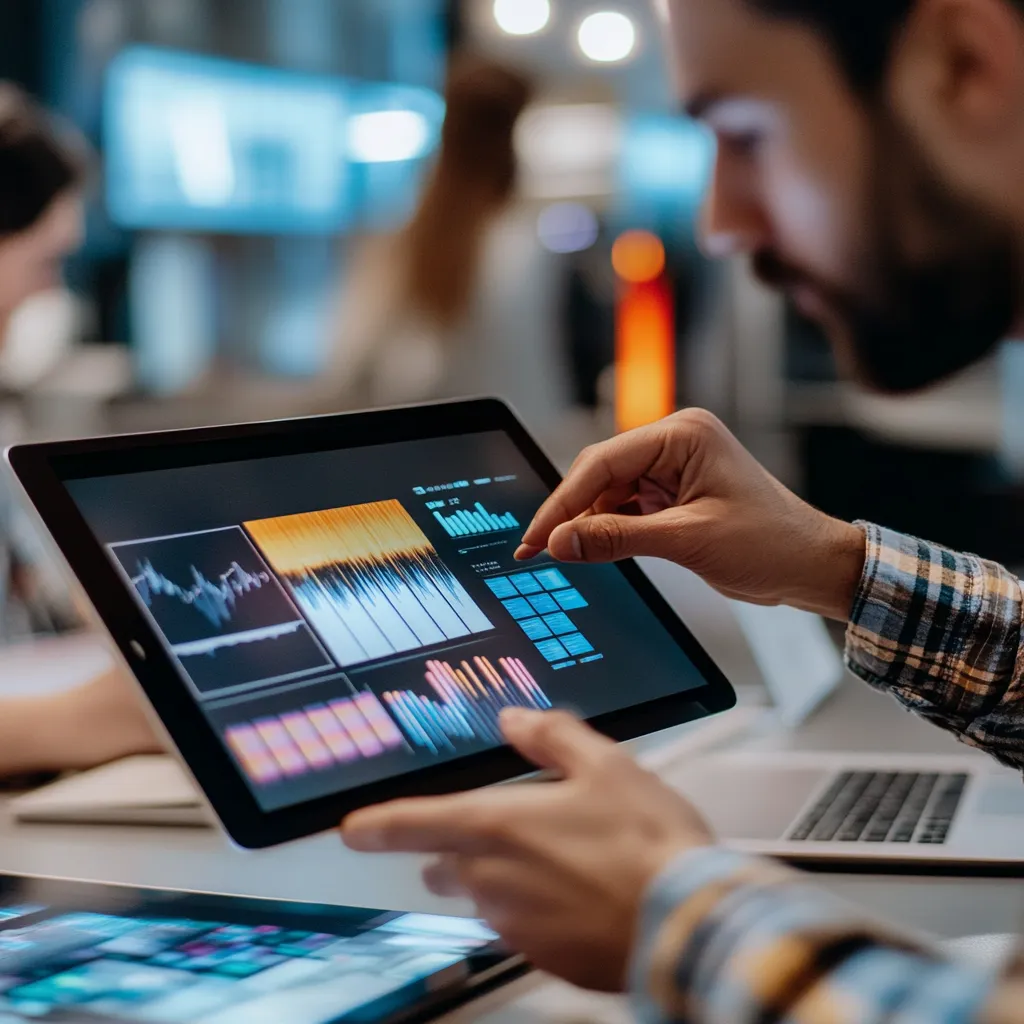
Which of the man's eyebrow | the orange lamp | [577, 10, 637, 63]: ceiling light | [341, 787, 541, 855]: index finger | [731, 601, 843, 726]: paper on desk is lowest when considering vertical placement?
the orange lamp

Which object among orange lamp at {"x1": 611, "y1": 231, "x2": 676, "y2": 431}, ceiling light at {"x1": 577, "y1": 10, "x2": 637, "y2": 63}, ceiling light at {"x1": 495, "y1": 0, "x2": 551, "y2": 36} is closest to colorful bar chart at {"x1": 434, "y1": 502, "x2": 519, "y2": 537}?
ceiling light at {"x1": 495, "y1": 0, "x2": 551, "y2": 36}

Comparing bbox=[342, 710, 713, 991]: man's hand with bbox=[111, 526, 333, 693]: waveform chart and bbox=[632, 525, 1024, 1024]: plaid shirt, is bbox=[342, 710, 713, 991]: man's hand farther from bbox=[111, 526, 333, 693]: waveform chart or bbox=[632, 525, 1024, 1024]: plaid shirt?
bbox=[111, 526, 333, 693]: waveform chart

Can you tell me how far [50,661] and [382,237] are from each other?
2.23 m

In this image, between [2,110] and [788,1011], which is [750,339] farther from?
[788,1011]

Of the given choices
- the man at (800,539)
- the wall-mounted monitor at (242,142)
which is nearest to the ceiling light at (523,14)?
the wall-mounted monitor at (242,142)

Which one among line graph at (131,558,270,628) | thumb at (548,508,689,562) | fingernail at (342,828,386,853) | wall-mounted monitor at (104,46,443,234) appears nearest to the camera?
fingernail at (342,828,386,853)

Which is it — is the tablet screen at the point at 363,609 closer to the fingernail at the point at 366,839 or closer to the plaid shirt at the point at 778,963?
the fingernail at the point at 366,839

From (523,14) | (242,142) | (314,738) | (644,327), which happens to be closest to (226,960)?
(314,738)

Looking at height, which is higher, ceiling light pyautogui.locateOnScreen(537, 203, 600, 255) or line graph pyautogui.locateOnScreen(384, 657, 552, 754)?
line graph pyautogui.locateOnScreen(384, 657, 552, 754)

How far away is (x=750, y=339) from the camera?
479 centimetres

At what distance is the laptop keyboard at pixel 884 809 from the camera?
33.5 inches

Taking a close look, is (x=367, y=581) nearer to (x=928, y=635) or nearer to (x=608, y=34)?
(x=928, y=635)

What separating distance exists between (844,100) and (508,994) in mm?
879

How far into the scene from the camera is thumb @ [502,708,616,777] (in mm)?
572
